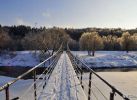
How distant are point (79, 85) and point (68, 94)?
1.44 metres

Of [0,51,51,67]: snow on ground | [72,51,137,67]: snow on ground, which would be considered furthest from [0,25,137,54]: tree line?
[72,51,137,67]: snow on ground

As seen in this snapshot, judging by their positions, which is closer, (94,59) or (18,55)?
(94,59)

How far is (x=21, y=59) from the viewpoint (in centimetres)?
5184

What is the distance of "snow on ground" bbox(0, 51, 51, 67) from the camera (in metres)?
48.8

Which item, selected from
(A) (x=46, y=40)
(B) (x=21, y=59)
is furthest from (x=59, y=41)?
(B) (x=21, y=59)

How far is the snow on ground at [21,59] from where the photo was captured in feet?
160

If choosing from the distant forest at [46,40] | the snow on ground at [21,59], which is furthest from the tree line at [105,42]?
the snow on ground at [21,59]

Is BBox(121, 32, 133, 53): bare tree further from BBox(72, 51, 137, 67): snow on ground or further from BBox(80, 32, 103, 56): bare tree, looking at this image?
BBox(72, 51, 137, 67): snow on ground

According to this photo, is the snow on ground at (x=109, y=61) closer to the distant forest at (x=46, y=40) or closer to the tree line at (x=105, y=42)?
the tree line at (x=105, y=42)

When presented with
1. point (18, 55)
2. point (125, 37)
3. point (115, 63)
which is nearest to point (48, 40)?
point (18, 55)

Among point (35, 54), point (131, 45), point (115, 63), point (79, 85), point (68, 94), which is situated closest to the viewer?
point (68, 94)

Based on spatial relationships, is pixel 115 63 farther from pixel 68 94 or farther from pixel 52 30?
pixel 68 94

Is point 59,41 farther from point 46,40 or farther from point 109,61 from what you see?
point 109,61

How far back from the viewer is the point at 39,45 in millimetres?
51656
